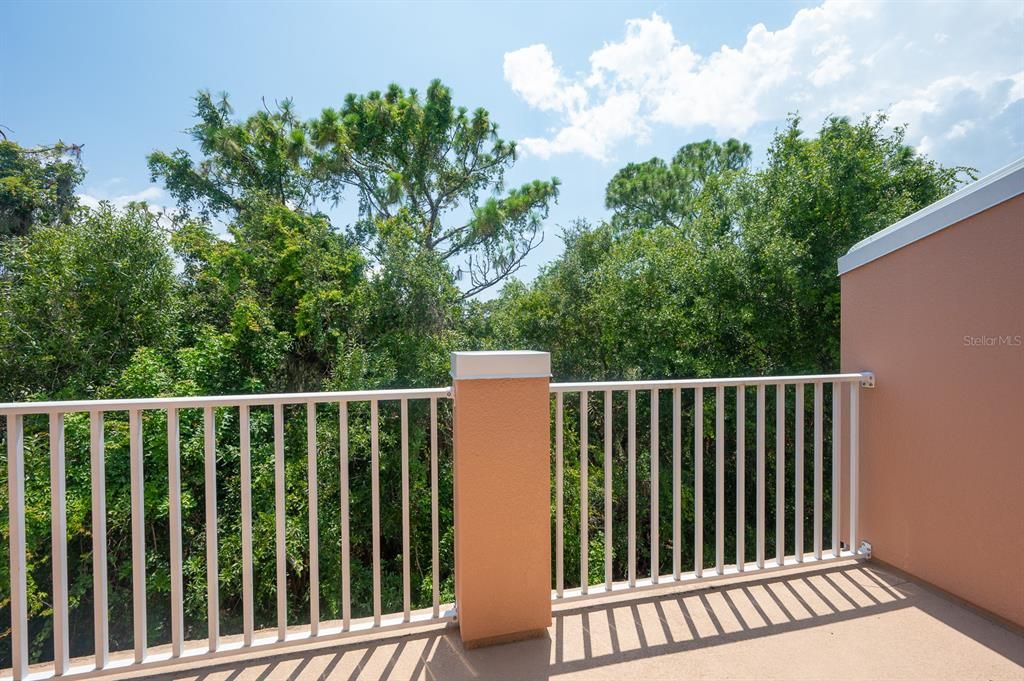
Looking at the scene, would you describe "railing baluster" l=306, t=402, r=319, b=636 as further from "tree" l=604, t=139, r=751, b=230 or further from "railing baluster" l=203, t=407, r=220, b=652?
"tree" l=604, t=139, r=751, b=230

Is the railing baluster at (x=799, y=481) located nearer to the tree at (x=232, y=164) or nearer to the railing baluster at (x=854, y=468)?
the railing baluster at (x=854, y=468)

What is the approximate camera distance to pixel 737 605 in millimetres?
2211

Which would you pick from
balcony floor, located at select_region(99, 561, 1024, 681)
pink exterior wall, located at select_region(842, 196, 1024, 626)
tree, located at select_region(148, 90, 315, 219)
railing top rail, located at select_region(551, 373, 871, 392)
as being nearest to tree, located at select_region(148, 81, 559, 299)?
tree, located at select_region(148, 90, 315, 219)

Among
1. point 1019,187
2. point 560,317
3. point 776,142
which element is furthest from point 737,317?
point 1019,187

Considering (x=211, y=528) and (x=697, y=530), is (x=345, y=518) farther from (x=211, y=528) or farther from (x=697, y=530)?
(x=697, y=530)

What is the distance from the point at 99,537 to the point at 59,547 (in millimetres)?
131

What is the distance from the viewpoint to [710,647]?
1908 millimetres

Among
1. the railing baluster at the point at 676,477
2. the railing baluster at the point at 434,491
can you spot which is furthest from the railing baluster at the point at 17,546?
the railing baluster at the point at 676,477

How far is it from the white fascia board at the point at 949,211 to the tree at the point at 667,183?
1129cm

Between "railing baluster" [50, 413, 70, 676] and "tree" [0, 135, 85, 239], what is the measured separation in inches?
404

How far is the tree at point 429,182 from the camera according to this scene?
10820mm

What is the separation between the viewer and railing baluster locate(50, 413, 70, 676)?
162 centimetres

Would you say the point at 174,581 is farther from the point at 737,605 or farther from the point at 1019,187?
the point at 1019,187

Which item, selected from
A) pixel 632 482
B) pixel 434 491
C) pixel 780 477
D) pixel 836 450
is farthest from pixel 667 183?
pixel 434 491
